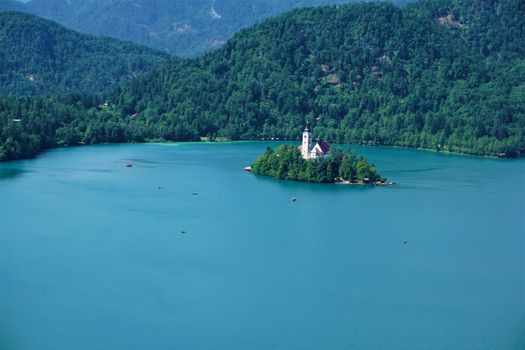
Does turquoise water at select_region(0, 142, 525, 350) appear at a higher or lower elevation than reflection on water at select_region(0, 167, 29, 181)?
lower

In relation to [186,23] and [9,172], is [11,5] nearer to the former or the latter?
[186,23]

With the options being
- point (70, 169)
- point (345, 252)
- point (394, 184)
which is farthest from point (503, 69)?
point (345, 252)

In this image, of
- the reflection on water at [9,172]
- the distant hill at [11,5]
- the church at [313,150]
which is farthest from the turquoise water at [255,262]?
the distant hill at [11,5]

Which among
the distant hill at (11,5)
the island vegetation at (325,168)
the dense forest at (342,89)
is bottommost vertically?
the island vegetation at (325,168)

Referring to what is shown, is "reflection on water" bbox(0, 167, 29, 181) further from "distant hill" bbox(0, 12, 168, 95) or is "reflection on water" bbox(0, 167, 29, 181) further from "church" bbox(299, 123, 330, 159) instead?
"distant hill" bbox(0, 12, 168, 95)


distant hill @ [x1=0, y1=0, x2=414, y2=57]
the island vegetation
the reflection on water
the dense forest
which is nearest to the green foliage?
the dense forest

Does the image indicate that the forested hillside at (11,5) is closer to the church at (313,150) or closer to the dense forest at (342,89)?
the dense forest at (342,89)
